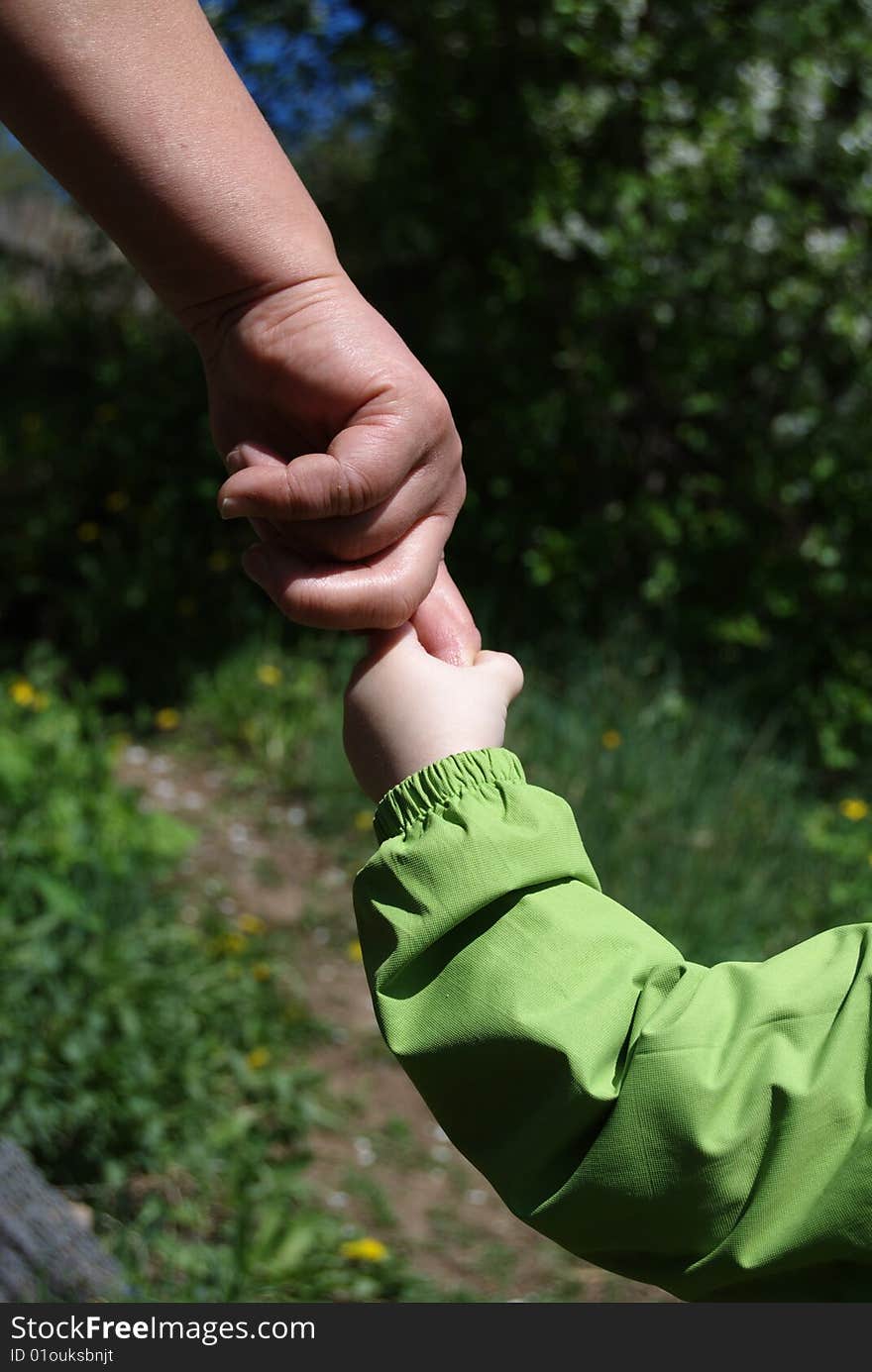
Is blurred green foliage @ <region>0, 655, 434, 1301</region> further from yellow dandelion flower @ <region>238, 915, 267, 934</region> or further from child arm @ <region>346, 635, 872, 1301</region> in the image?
child arm @ <region>346, 635, 872, 1301</region>

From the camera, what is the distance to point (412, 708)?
1037mm

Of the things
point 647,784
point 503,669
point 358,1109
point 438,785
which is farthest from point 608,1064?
point 647,784

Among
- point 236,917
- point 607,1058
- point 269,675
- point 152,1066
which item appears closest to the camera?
point 607,1058

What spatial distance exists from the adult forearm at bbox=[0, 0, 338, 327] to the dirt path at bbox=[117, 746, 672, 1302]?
191 cm

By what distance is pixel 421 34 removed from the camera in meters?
4.32

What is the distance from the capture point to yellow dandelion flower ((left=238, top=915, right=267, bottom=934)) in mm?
3062

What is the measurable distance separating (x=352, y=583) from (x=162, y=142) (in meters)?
0.42

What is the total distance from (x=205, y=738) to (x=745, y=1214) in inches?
135

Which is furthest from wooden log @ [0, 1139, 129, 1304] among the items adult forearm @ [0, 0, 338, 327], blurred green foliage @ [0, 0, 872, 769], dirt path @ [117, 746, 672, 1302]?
blurred green foliage @ [0, 0, 872, 769]

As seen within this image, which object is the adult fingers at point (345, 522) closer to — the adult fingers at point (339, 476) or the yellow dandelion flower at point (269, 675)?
the adult fingers at point (339, 476)

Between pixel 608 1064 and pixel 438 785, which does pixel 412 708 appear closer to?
pixel 438 785

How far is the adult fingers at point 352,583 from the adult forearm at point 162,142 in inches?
10.4

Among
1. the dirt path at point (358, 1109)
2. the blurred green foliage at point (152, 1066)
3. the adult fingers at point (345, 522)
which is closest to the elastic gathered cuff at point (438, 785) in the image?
the adult fingers at point (345, 522)

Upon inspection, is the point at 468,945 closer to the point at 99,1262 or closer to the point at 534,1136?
the point at 534,1136
